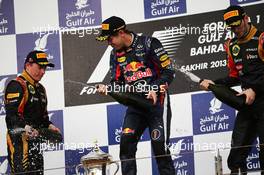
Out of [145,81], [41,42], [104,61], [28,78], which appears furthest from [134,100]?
[41,42]

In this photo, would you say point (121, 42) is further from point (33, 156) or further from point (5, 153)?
point (5, 153)

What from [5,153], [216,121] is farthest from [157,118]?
[5,153]

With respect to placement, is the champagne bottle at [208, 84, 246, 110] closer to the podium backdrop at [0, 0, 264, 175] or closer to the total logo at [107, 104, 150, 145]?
the podium backdrop at [0, 0, 264, 175]

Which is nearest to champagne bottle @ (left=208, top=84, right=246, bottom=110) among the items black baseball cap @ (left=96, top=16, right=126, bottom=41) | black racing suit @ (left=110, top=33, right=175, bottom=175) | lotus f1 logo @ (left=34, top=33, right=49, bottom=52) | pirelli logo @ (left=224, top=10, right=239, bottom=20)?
black racing suit @ (left=110, top=33, right=175, bottom=175)

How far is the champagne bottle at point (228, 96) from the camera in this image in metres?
5.00

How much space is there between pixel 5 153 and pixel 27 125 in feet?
3.41

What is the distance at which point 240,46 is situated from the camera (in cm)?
511

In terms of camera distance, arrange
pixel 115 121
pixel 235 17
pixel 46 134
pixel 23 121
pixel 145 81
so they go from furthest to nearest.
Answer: pixel 115 121, pixel 46 134, pixel 23 121, pixel 145 81, pixel 235 17

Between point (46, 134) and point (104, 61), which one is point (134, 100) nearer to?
point (46, 134)

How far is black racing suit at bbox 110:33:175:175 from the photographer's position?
512cm

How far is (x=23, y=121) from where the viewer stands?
222 inches

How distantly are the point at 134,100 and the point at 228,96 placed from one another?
639 mm

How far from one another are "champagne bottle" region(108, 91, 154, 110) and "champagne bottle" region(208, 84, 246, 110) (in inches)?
17.2

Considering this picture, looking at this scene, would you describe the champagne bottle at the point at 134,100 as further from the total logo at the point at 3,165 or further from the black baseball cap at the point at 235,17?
the total logo at the point at 3,165
